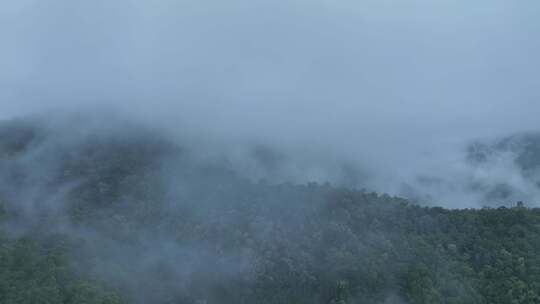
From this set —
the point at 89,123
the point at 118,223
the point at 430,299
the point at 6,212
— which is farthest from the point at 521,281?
the point at 89,123

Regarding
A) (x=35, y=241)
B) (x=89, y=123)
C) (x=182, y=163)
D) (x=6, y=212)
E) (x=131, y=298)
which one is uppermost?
(x=89, y=123)

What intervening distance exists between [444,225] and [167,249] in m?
42.8

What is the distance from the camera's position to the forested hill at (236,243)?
96.9 m

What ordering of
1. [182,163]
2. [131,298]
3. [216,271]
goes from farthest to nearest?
[182,163] < [216,271] < [131,298]

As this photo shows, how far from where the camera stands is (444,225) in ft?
376

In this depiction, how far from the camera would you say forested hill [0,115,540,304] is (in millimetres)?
96938

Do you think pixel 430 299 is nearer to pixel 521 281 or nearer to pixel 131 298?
pixel 521 281

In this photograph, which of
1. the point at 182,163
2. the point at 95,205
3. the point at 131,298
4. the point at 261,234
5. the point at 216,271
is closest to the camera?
the point at 131,298

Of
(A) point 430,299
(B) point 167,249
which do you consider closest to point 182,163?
(B) point 167,249

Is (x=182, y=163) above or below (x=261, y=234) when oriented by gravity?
above

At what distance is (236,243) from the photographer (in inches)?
4195

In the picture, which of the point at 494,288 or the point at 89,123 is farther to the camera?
the point at 89,123

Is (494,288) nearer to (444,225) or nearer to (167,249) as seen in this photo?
(444,225)

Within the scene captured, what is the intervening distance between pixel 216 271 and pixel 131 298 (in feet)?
42.1
